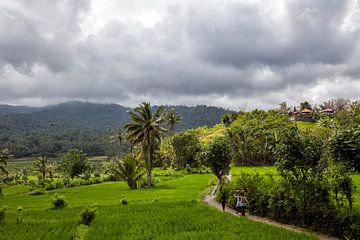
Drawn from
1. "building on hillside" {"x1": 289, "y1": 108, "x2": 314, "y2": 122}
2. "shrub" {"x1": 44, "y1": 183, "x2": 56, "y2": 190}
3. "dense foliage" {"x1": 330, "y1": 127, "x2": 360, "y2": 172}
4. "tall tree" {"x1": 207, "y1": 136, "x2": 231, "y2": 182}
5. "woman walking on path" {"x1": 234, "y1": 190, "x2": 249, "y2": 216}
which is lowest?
"shrub" {"x1": 44, "y1": 183, "x2": 56, "y2": 190}

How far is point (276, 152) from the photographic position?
82.8 ft

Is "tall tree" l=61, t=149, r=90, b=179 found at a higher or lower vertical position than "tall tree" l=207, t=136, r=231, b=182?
lower

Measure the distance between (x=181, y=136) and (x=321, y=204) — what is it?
85857mm

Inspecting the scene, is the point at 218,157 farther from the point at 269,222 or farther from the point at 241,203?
the point at 269,222

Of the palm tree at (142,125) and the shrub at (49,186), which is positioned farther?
the shrub at (49,186)

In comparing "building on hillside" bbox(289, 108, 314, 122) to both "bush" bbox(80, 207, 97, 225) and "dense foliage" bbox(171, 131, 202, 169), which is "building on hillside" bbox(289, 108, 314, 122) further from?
"bush" bbox(80, 207, 97, 225)

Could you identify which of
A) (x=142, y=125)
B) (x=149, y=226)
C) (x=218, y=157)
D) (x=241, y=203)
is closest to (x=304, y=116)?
(x=142, y=125)

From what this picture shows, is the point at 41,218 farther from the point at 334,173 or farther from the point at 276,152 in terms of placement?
the point at 334,173

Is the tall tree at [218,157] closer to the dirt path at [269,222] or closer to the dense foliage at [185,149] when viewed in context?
the dirt path at [269,222]

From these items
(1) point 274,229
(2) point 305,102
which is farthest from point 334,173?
(2) point 305,102

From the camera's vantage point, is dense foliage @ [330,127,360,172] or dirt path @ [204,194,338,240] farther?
dirt path @ [204,194,338,240]

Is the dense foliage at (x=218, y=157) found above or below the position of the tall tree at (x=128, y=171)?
above

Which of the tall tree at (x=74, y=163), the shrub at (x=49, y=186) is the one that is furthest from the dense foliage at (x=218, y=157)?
the tall tree at (x=74, y=163)

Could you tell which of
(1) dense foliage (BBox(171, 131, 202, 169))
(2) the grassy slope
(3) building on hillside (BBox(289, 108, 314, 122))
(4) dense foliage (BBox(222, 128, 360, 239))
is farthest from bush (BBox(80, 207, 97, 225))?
(3) building on hillside (BBox(289, 108, 314, 122))
